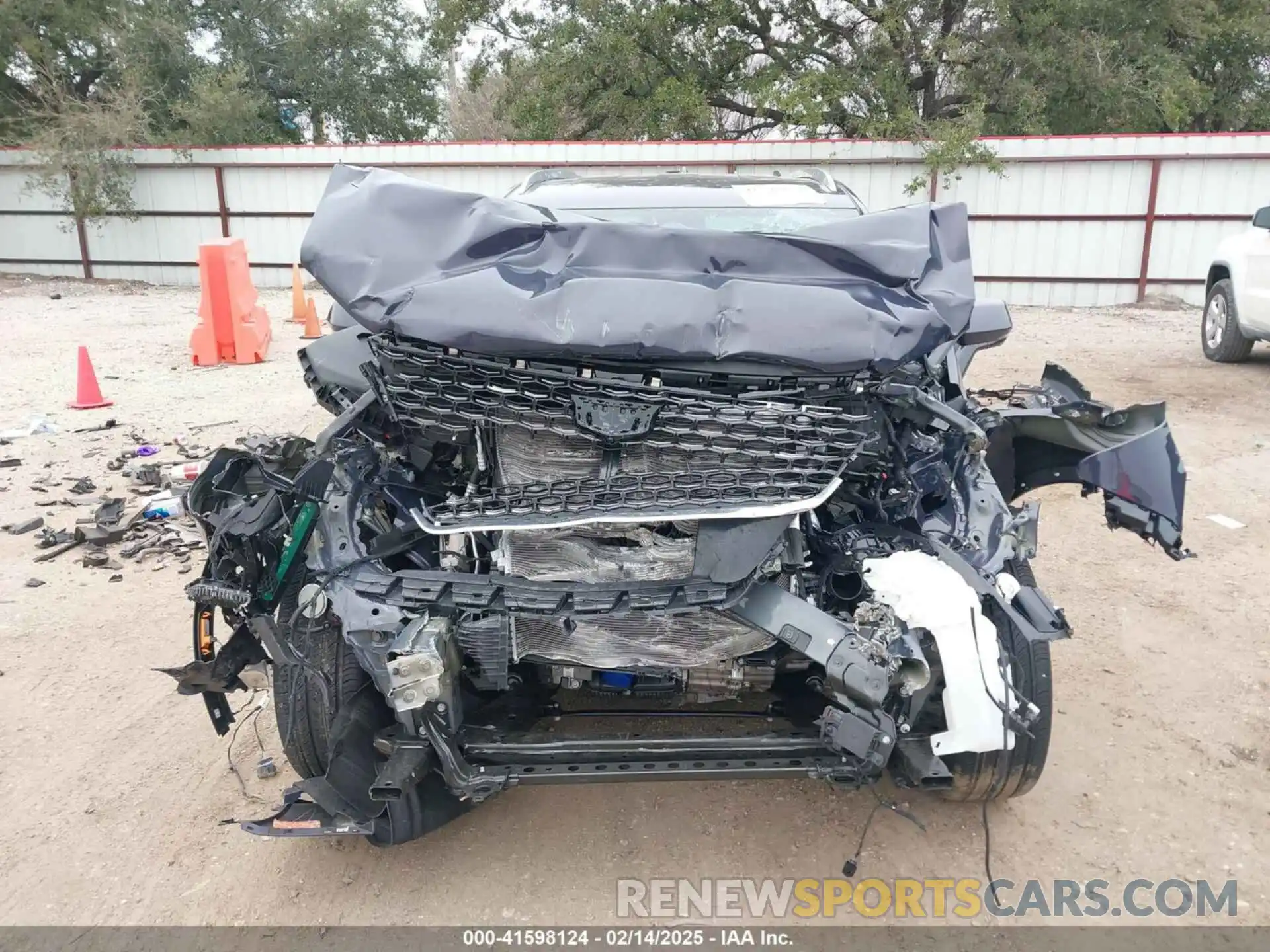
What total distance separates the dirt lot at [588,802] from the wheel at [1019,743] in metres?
0.21

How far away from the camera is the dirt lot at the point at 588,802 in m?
2.72

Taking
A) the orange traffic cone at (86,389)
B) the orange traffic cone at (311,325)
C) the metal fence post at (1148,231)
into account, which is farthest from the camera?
the metal fence post at (1148,231)

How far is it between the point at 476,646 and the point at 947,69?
56.1ft

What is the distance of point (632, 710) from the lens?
2934 millimetres

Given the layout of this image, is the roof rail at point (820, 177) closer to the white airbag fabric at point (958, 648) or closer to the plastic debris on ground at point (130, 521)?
the white airbag fabric at point (958, 648)

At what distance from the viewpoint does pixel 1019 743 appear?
2.75 meters

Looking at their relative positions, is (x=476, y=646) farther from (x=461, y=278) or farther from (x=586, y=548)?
(x=461, y=278)

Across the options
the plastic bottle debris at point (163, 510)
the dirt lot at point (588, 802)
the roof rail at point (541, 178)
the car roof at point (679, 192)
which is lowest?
the dirt lot at point (588, 802)

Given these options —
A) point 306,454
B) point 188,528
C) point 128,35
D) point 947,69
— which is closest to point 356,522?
point 306,454

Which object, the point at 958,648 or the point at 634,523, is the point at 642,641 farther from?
the point at 958,648

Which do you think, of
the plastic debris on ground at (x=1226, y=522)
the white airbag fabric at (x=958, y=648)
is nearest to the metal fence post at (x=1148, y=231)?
the plastic debris on ground at (x=1226, y=522)

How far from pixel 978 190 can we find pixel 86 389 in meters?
11.8

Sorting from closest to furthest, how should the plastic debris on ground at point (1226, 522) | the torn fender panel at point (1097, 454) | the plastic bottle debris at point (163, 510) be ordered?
the torn fender panel at point (1097, 454)
the plastic debris on ground at point (1226, 522)
the plastic bottle debris at point (163, 510)

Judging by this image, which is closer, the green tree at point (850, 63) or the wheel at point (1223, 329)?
the wheel at point (1223, 329)
